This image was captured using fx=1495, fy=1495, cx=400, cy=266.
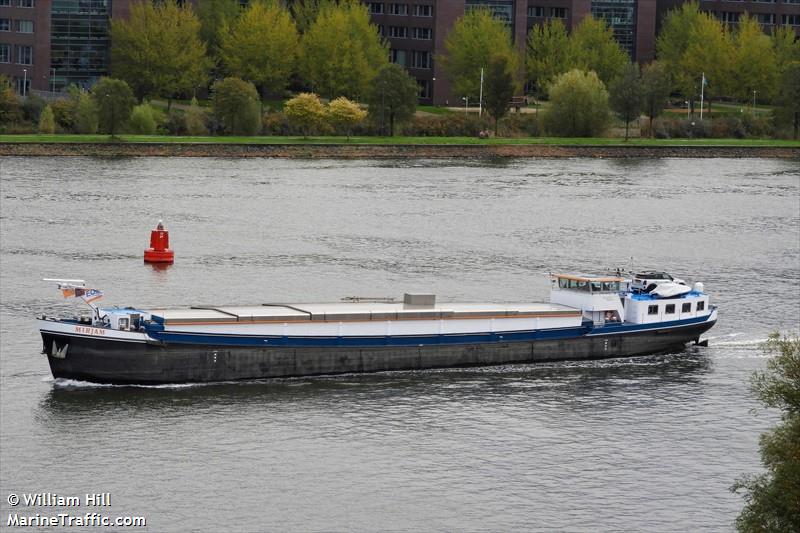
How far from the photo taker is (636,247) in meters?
116

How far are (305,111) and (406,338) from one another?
121068 mm

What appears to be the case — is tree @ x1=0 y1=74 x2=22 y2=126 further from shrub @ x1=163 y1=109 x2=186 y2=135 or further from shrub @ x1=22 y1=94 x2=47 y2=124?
shrub @ x1=163 y1=109 x2=186 y2=135

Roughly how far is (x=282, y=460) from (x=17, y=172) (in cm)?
10122

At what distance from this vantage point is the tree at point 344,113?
636 feet

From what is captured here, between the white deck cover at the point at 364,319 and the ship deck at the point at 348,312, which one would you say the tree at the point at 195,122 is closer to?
the ship deck at the point at 348,312

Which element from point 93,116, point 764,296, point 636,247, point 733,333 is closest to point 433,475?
point 733,333

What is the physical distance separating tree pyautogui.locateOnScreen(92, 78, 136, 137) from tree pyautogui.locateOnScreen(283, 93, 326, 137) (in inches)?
857

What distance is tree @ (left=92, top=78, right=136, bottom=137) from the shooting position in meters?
179

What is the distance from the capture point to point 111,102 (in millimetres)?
179000

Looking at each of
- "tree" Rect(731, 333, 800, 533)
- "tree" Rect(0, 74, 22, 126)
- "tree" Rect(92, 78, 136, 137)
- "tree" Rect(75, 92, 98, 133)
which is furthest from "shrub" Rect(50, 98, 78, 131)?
"tree" Rect(731, 333, 800, 533)

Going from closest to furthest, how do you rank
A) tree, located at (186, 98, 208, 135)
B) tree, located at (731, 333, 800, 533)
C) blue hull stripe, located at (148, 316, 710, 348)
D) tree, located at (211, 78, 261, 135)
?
1. tree, located at (731, 333, 800, 533)
2. blue hull stripe, located at (148, 316, 710, 348)
3. tree, located at (211, 78, 261, 135)
4. tree, located at (186, 98, 208, 135)

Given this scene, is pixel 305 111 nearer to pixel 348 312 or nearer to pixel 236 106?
pixel 236 106

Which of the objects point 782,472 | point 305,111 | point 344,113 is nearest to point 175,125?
point 305,111

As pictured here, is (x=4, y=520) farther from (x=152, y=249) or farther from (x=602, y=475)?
(x=152, y=249)
